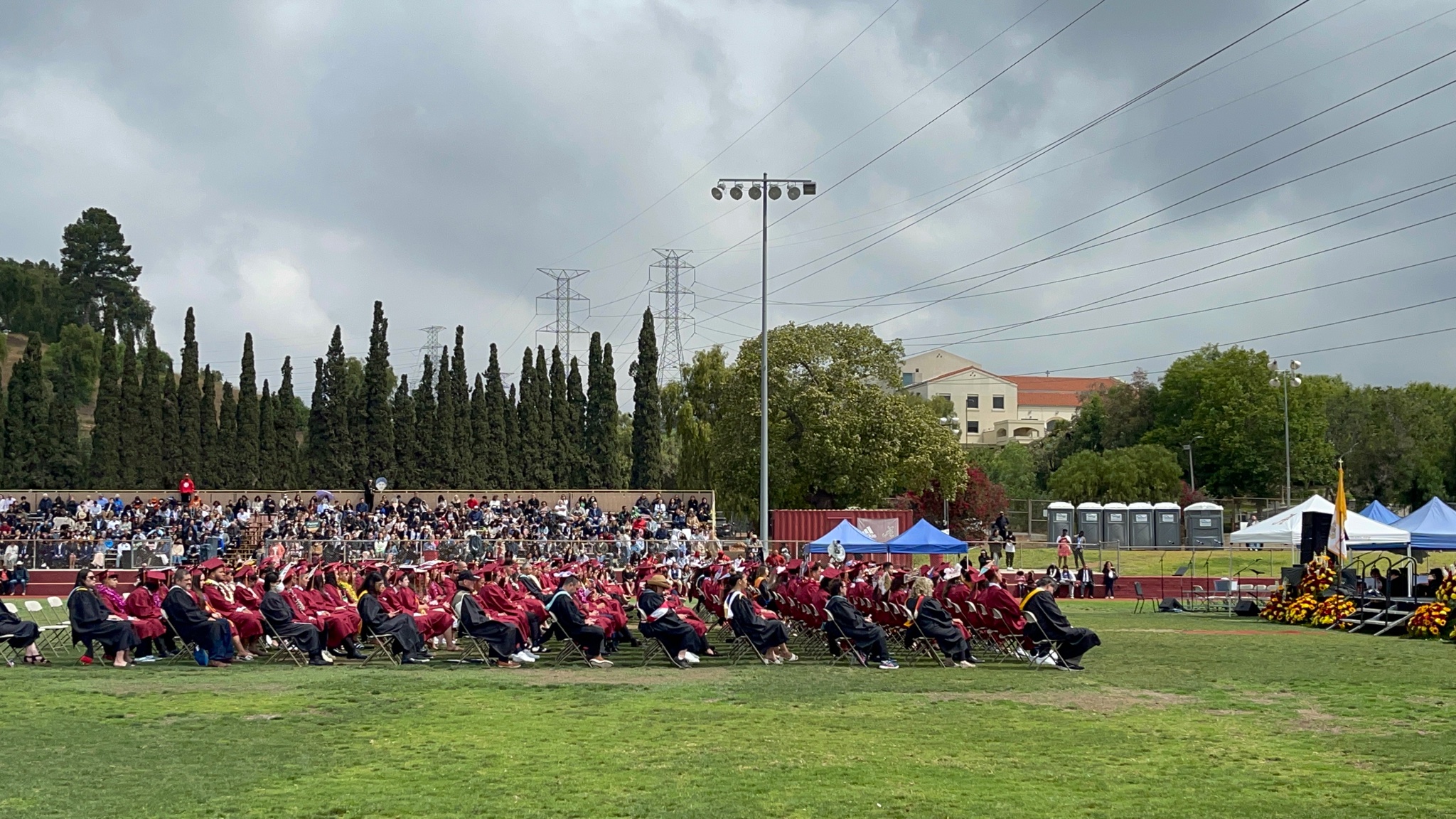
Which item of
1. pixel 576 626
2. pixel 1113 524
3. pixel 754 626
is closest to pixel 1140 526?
pixel 1113 524

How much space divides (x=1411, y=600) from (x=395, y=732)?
20.5 m

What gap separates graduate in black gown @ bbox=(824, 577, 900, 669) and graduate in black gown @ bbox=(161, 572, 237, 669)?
833cm

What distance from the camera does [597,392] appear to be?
66688mm

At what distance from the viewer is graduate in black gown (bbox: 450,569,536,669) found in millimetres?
18094

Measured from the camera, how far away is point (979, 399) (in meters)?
124

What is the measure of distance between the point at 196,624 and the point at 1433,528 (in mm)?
25275

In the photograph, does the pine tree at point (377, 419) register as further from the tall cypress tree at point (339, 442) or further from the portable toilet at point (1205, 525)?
the portable toilet at point (1205, 525)

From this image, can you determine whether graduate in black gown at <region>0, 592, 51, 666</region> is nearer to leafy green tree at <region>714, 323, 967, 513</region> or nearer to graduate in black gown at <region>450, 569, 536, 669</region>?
graduate in black gown at <region>450, 569, 536, 669</region>

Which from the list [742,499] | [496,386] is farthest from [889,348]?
A: [496,386]

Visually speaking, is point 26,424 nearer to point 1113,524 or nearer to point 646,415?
point 646,415

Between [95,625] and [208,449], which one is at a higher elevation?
[208,449]

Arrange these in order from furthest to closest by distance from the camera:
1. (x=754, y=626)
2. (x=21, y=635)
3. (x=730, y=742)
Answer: (x=754, y=626)
(x=21, y=635)
(x=730, y=742)

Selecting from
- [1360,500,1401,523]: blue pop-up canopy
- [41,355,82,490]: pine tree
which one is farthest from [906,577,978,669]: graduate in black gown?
[41,355,82,490]: pine tree

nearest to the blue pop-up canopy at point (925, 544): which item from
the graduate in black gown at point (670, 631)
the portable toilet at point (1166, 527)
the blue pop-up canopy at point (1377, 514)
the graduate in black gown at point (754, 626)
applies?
the blue pop-up canopy at point (1377, 514)
